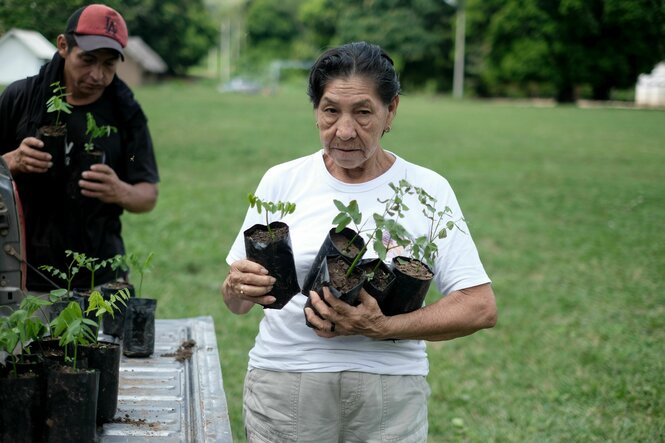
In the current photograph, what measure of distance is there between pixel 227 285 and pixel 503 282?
609 cm

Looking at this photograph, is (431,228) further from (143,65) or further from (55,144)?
(143,65)

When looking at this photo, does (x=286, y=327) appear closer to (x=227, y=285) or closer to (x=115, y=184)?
(x=227, y=285)

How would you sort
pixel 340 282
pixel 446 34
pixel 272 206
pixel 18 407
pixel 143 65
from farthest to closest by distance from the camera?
pixel 446 34 < pixel 143 65 < pixel 272 206 < pixel 340 282 < pixel 18 407

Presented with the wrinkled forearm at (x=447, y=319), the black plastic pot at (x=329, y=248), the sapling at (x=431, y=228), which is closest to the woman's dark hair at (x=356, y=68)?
the sapling at (x=431, y=228)

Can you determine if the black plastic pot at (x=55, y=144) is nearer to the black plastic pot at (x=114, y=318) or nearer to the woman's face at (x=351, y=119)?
the black plastic pot at (x=114, y=318)

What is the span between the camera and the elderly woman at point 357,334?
2676mm

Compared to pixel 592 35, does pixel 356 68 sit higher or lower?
lower

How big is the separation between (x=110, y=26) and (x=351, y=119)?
1628 mm

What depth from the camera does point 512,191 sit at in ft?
46.4

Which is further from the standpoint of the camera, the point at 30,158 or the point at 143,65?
the point at 143,65

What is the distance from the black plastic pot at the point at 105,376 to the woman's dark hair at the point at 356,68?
3.52 ft

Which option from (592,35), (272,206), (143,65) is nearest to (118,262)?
(272,206)

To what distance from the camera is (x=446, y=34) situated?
52906mm

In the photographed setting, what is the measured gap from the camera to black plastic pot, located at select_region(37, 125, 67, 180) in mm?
3639
